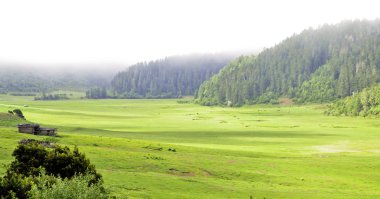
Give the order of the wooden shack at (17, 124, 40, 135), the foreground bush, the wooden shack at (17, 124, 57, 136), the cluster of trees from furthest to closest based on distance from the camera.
Answer: the wooden shack at (17, 124, 40, 135) → the wooden shack at (17, 124, 57, 136) → the cluster of trees → the foreground bush

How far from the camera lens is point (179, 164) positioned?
75.4 meters

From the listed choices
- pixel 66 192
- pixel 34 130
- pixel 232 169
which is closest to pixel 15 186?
pixel 66 192

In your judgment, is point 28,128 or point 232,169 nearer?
point 232,169

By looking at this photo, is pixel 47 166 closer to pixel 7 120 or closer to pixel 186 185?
pixel 186 185

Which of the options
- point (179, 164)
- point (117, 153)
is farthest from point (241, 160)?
point (117, 153)

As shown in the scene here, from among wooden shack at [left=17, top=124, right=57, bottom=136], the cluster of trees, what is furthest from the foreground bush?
wooden shack at [left=17, top=124, right=57, bottom=136]

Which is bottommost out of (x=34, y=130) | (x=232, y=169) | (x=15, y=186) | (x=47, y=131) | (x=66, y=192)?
(x=232, y=169)

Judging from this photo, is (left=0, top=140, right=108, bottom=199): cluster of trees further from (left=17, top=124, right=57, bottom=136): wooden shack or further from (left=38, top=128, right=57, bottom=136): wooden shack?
(left=17, top=124, right=57, bottom=136): wooden shack

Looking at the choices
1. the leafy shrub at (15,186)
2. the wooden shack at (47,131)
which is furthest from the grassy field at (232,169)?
the leafy shrub at (15,186)

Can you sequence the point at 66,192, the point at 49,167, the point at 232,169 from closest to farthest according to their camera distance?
1. the point at 66,192
2. the point at 49,167
3. the point at 232,169

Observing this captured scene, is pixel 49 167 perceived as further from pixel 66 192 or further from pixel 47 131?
pixel 47 131

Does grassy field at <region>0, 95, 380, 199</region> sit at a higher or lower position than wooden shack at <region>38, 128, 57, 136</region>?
lower

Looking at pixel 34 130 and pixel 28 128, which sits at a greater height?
pixel 28 128

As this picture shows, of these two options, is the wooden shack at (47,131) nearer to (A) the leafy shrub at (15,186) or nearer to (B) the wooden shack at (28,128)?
(B) the wooden shack at (28,128)
